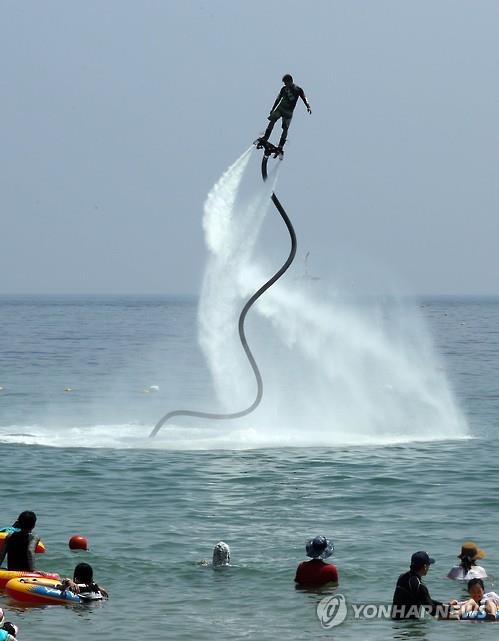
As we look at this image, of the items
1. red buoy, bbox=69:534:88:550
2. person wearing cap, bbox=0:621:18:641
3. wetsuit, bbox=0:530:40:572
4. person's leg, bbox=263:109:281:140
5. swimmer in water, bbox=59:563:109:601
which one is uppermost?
person's leg, bbox=263:109:281:140

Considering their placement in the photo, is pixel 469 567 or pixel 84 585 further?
pixel 469 567

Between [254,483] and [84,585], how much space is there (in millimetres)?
11693

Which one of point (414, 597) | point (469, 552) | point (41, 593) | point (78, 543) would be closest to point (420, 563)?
point (414, 597)

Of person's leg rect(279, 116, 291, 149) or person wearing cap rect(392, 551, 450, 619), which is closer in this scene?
person wearing cap rect(392, 551, 450, 619)

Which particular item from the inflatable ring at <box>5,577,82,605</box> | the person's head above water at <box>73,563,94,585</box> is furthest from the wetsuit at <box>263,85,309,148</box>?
the inflatable ring at <box>5,577,82,605</box>

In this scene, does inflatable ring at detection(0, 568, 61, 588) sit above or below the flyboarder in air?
below

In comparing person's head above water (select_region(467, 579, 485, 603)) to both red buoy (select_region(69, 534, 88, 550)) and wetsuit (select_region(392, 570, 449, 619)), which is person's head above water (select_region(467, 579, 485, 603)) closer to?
wetsuit (select_region(392, 570, 449, 619))

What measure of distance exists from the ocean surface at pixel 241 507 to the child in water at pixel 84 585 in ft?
1.01

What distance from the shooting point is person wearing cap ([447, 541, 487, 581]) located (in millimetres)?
23656

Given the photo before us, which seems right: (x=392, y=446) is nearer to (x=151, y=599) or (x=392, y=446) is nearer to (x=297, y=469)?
(x=297, y=469)

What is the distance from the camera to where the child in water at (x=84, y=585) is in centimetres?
2244

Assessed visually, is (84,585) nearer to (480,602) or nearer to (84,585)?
(84,585)

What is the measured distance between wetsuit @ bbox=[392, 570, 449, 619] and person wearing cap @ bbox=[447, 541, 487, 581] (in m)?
2.08

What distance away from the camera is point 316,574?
23.5 metres
